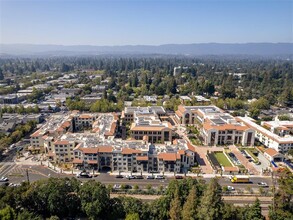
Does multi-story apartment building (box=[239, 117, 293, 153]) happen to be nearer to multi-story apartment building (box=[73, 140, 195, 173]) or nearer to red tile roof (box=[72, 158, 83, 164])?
multi-story apartment building (box=[73, 140, 195, 173])

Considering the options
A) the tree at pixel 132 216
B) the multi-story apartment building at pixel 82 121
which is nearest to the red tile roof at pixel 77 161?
the tree at pixel 132 216

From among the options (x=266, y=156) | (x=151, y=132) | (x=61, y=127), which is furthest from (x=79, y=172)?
(x=266, y=156)

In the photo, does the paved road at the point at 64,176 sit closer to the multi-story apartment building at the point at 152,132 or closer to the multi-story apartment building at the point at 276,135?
the multi-story apartment building at the point at 276,135

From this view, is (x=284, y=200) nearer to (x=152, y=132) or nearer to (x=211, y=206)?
(x=211, y=206)

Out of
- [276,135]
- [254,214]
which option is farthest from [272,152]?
[254,214]

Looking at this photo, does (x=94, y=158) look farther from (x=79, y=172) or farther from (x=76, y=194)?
(x=76, y=194)

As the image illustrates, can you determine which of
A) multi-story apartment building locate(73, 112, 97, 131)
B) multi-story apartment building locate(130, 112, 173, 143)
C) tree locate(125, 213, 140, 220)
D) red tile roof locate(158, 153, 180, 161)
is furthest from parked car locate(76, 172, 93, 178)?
multi-story apartment building locate(73, 112, 97, 131)
